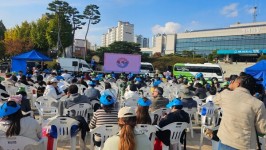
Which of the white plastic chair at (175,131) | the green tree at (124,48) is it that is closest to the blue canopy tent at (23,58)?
the white plastic chair at (175,131)

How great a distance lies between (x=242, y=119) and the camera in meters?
3.13

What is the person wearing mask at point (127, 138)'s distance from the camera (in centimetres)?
266

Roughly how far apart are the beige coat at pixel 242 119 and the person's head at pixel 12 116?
8.44 ft

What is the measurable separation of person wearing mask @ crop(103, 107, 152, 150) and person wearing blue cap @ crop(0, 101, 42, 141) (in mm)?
1520

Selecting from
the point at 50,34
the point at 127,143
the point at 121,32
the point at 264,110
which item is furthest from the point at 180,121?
the point at 121,32

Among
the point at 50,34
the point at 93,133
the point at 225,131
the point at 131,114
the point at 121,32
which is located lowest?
the point at 93,133

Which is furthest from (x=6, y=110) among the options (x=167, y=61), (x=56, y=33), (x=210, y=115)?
(x=167, y=61)

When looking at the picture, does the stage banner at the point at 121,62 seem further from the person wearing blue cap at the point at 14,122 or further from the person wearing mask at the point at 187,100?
the person wearing blue cap at the point at 14,122

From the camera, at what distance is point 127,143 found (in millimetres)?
2645

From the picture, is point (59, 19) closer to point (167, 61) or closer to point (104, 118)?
point (167, 61)

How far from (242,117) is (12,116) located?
9.20 feet

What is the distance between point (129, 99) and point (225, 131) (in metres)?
5.30

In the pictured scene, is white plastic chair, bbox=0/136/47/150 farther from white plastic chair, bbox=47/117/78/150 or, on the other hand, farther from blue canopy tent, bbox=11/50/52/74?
blue canopy tent, bbox=11/50/52/74

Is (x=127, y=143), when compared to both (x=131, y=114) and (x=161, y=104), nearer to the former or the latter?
(x=131, y=114)
